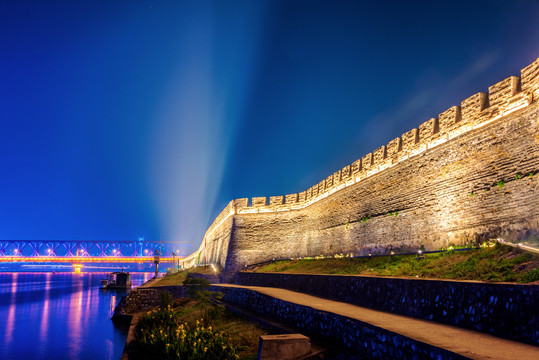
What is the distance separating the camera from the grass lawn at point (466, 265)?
708 cm

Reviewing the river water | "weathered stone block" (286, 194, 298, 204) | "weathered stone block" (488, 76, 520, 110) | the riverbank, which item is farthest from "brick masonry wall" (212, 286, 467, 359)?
"weathered stone block" (286, 194, 298, 204)

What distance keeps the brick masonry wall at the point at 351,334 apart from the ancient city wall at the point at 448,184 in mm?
6145

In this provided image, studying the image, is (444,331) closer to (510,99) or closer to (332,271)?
(510,99)

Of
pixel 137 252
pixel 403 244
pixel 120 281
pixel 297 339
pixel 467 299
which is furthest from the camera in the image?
pixel 137 252

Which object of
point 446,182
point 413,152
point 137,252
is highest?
point 413,152

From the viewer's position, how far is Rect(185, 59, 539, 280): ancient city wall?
997 centimetres

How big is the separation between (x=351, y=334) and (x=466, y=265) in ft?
15.8

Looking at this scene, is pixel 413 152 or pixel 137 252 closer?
pixel 413 152

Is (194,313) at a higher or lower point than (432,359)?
lower

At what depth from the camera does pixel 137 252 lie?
15712 centimetres

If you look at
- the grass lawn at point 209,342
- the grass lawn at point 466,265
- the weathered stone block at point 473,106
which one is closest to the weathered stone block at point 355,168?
the grass lawn at point 466,265

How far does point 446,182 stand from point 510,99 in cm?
328

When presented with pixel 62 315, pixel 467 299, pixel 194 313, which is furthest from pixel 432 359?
pixel 62 315

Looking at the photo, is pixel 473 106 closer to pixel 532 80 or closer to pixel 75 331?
pixel 532 80
